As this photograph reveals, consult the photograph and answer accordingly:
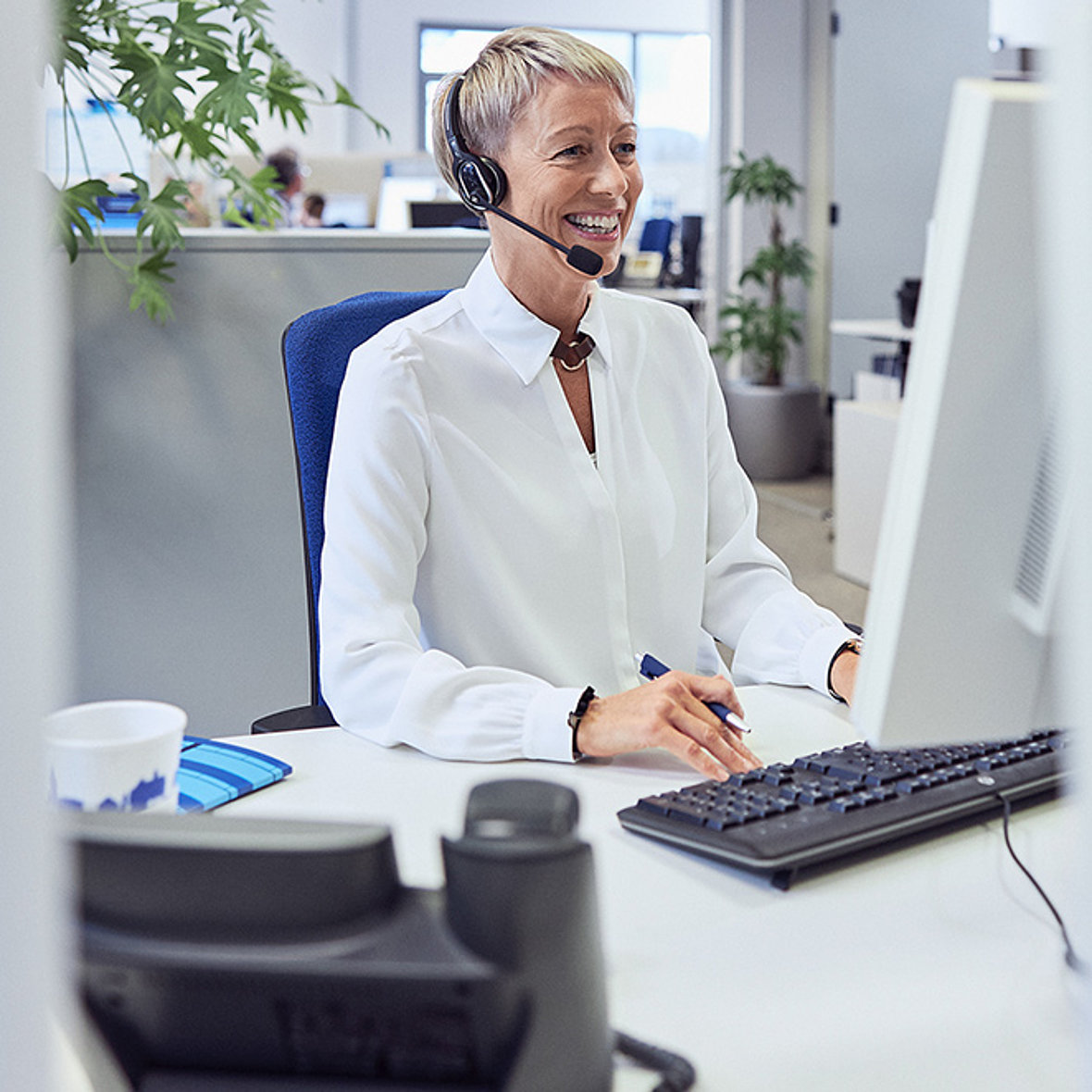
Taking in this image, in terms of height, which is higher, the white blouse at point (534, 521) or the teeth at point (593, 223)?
the teeth at point (593, 223)

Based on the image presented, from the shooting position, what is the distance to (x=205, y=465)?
7.06 ft

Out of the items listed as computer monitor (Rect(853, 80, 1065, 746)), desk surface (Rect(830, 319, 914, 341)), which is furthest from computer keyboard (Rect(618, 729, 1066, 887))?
desk surface (Rect(830, 319, 914, 341))

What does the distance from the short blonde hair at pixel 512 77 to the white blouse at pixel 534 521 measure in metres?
0.15

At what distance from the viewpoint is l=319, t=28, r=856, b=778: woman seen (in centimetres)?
123

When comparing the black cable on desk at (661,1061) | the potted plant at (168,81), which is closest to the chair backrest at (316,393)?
the potted plant at (168,81)

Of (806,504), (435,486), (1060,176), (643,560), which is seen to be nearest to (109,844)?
(1060,176)

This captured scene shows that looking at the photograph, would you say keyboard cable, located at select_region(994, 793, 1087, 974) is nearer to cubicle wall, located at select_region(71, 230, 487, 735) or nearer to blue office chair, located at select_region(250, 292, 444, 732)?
blue office chair, located at select_region(250, 292, 444, 732)

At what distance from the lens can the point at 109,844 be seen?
0.46 m

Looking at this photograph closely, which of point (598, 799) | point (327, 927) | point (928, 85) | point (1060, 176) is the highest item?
point (928, 85)

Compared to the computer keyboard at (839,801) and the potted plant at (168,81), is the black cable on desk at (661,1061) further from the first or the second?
the potted plant at (168,81)

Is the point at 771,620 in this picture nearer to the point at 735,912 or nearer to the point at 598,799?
the point at 598,799

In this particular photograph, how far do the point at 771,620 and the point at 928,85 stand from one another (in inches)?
213

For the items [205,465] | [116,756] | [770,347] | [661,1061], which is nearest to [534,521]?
[116,756]

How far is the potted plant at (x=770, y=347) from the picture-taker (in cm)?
590
